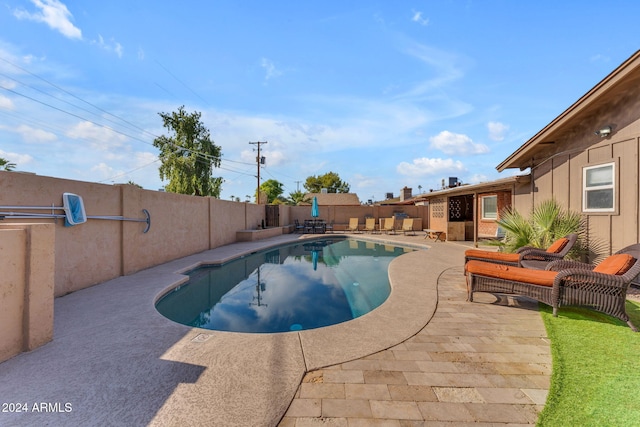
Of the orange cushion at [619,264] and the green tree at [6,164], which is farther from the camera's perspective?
the green tree at [6,164]

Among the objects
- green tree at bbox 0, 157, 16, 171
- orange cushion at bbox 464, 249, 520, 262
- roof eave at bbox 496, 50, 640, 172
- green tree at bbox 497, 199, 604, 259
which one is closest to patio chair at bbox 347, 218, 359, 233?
roof eave at bbox 496, 50, 640, 172

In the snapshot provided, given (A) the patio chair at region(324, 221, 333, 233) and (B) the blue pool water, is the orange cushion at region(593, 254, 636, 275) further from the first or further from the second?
(A) the patio chair at region(324, 221, 333, 233)

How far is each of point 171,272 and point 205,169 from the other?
22304mm

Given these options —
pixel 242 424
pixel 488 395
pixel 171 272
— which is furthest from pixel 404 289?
pixel 171 272

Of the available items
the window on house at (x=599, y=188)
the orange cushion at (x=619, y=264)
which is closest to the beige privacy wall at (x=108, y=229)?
the orange cushion at (x=619, y=264)

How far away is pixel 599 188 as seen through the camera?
5.88 metres

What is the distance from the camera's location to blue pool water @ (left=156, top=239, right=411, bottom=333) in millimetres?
4820

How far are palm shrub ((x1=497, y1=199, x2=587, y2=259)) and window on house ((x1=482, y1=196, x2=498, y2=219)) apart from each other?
21.4ft

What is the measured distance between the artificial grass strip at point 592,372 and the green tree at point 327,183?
51.0 meters

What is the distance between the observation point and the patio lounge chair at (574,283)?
3584 mm

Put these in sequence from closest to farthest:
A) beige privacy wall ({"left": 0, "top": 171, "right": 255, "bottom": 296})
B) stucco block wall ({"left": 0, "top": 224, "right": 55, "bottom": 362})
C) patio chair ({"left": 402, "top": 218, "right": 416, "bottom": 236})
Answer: stucco block wall ({"left": 0, "top": 224, "right": 55, "bottom": 362}), beige privacy wall ({"left": 0, "top": 171, "right": 255, "bottom": 296}), patio chair ({"left": 402, "top": 218, "right": 416, "bottom": 236})

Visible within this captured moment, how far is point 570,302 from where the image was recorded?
12.5 ft

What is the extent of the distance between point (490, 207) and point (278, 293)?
42.0ft

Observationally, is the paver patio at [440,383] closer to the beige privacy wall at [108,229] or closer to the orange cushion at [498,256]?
the orange cushion at [498,256]
